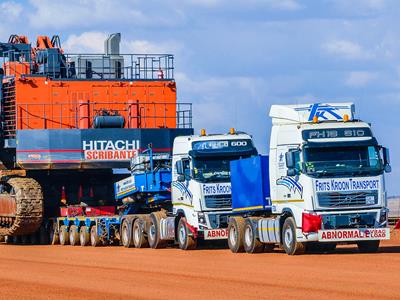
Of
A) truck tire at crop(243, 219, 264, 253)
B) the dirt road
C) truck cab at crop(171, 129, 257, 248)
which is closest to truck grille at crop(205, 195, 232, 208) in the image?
truck cab at crop(171, 129, 257, 248)

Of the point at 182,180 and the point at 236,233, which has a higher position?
the point at 182,180

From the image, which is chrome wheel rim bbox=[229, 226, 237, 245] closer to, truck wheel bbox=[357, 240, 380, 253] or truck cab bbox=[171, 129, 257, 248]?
truck cab bbox=[171, 129, 257, 248]

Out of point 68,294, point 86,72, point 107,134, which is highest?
point 86,72

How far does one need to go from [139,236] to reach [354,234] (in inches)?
464

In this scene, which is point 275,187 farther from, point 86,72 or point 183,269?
point 86,72

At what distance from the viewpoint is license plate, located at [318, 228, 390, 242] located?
105 feet

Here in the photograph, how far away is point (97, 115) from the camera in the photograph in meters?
48.6

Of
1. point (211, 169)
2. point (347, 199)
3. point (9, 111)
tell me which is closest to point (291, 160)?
point (347, 199)

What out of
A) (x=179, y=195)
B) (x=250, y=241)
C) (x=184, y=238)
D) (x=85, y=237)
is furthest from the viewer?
(x=85, y=237)

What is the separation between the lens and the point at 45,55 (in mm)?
51531

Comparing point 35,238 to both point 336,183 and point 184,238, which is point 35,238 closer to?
point 184,238

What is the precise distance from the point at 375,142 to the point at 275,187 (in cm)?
321

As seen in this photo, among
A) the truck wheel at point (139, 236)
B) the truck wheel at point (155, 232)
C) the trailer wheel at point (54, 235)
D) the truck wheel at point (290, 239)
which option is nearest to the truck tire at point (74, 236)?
the trailer wheel at point (54, 235)

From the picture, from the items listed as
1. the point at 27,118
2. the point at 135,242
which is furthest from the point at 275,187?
the point at 27,118
